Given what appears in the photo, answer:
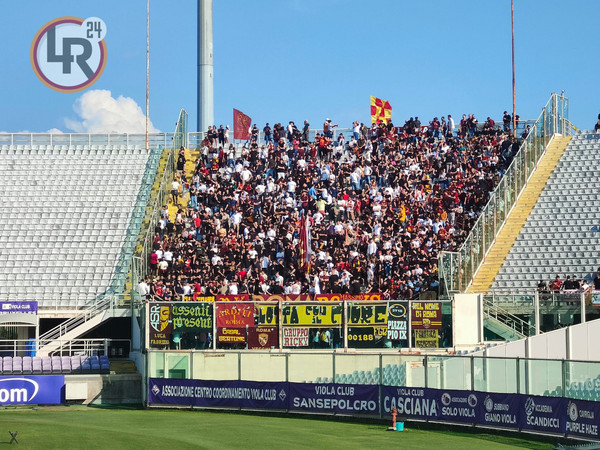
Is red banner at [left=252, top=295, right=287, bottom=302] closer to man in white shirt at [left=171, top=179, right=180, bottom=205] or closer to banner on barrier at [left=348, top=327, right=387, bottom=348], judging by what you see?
banner on barrier at [left=348, top=327, right=387, bottom=348]

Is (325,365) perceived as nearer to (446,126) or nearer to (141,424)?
(141,424)

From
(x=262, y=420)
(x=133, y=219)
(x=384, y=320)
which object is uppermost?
(x=133, y=219)

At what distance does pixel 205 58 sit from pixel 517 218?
985 inches

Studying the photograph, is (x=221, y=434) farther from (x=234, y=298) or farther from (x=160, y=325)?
(x=234, y=298)

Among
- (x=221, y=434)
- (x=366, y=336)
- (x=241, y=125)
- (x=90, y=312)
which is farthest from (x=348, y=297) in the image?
(x=241, y=125)

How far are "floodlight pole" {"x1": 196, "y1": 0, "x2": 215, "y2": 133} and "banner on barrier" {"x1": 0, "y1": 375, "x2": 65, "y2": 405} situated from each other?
29.0 m

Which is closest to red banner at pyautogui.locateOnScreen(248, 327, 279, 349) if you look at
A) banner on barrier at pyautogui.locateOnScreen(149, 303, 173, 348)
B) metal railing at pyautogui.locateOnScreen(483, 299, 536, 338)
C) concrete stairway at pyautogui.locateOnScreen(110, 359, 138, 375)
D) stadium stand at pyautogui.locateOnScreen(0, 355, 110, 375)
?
banner on barrier at pyautogui.locateOnScreen(149, 303, 173, 348)

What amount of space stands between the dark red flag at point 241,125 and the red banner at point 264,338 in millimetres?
18804

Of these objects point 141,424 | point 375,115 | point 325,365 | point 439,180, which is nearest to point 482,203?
point 439,180

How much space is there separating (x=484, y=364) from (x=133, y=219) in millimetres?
25341

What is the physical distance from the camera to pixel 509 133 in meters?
46.7

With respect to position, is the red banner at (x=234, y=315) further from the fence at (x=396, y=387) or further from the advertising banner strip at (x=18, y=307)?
the advertising banner strip at (x=18, y=307)

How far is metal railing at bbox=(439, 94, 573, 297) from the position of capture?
37469mm

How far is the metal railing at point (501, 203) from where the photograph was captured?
3747cm
